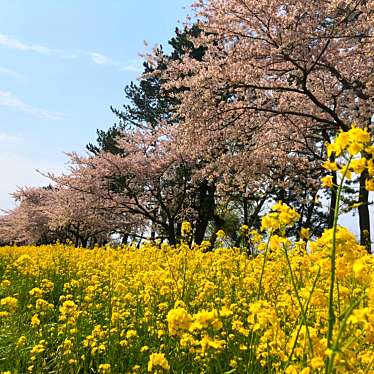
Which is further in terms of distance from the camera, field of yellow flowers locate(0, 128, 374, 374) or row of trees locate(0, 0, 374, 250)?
row of trees locate(0, 0, 374, 250)

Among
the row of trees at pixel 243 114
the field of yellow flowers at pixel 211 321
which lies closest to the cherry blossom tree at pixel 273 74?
the row of trees at pixel 243 114

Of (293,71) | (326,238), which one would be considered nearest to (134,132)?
(293,71)

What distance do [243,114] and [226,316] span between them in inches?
438

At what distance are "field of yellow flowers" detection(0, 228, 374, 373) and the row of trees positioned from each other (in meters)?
1.45

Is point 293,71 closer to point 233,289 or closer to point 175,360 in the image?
point 233,289

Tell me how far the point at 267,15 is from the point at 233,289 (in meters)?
7.84

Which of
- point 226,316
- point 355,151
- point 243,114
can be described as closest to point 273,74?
point 243,114

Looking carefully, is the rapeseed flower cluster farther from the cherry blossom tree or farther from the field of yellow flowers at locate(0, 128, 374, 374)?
the cherry blossom tree

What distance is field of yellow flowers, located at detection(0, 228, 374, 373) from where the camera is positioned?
2.28 meters

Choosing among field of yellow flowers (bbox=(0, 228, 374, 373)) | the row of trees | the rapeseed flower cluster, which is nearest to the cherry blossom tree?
the row of trees

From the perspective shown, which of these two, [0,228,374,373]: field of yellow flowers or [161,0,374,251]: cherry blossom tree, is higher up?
[161,0,374,251]: cherry blossom tree

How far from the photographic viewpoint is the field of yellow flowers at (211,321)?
2281mm

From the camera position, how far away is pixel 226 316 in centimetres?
411

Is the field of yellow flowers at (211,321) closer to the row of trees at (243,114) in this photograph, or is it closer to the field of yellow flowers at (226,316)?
the field of yellow flowers at (226,316)
